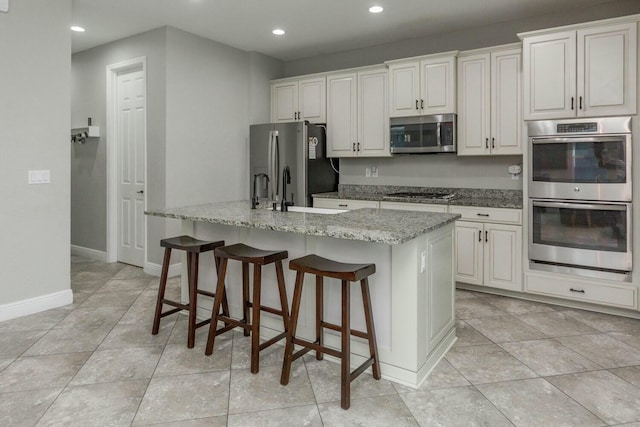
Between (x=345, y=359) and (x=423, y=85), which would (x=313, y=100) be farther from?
(x=345, y=359)

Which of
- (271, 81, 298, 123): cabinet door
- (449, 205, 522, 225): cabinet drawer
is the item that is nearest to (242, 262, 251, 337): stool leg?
(449, 205, 522, 225): cabinet drawer

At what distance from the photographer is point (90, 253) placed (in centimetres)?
566

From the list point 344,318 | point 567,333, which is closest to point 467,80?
point 567,333

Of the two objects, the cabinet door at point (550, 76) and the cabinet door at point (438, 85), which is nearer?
the cabinet door at point (550, 76)

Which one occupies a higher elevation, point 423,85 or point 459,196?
point 423,85

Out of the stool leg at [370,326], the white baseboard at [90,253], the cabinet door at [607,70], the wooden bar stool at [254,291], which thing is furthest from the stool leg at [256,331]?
the white baseboard at [90,253]

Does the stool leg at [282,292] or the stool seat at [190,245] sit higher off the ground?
the stool seat at [190,245]

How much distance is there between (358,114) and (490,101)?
1.49 meters

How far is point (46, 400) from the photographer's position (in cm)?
223

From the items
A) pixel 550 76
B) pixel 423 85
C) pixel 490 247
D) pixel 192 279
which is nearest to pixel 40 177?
pixel 192 279

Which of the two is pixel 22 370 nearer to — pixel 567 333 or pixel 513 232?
pixel 567 333

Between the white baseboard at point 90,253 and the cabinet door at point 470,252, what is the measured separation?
4218 mm

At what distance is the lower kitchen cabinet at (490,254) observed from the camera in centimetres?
396

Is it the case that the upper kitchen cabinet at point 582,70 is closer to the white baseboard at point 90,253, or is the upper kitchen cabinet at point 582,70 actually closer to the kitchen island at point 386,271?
the kitchen island at point 386,271
